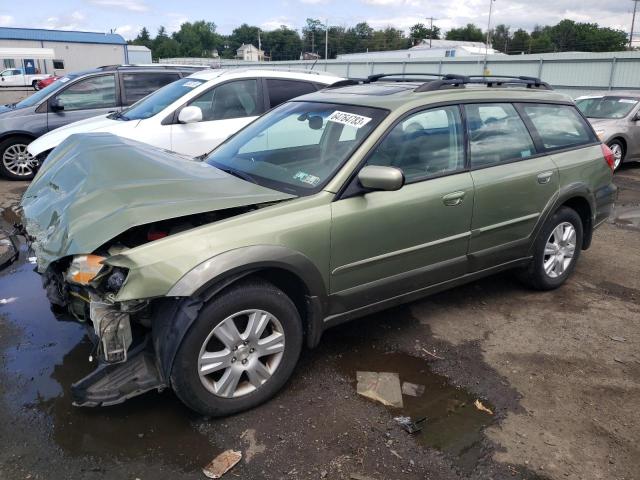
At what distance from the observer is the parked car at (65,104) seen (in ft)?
28.7

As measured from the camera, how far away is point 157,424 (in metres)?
2.89

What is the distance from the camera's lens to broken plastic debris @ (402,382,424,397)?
3.24 metres

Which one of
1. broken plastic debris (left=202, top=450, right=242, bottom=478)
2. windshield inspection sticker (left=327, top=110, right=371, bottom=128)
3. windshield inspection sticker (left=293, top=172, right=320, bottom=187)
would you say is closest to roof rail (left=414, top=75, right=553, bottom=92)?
windshield inspection sticker (left=327, top=110, right=371, bottom=128)

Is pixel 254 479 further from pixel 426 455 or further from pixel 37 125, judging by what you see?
pixel 37 125

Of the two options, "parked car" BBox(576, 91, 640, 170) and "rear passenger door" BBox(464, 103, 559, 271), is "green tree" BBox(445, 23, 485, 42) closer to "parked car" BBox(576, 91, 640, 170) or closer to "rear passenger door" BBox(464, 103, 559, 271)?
"parked car" BBox(576, 91, 640, 170)

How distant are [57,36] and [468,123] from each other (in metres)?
52.3

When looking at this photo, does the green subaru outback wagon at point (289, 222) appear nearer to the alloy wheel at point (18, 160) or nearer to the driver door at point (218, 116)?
the driver door at point (218, 116)

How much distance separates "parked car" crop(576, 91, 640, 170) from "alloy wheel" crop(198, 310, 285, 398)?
9276 mm

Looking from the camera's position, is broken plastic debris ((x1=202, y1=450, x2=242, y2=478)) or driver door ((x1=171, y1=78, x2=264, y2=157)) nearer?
broken plastic debris ((x1=202, y1=450, x2=242, y2=478))

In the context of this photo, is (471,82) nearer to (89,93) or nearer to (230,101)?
(230,101)

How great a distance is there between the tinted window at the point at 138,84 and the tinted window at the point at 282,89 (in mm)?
2860

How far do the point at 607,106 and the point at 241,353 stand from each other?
11124mm

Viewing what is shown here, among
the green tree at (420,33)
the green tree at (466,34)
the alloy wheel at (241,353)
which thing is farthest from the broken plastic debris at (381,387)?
the green tree at (466,34)

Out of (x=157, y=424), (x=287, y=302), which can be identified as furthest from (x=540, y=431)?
(x=157, y=424)
